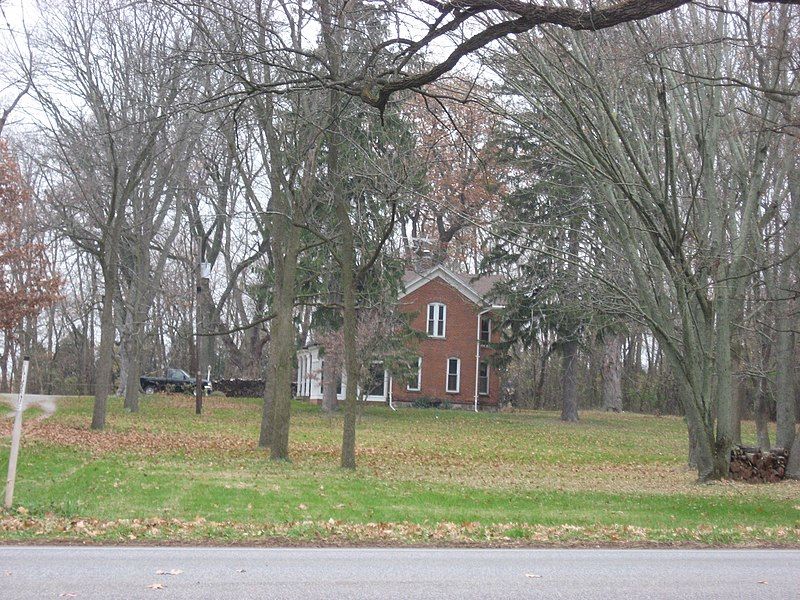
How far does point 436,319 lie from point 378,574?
4368 cm

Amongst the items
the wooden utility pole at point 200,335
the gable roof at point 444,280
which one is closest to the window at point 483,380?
Result: the gable roof at point 444,280

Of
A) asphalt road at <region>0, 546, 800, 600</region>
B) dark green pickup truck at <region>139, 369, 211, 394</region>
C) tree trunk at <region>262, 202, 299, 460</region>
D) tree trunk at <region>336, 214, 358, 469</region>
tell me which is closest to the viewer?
asphalt road at <region>0, 546, 800, 600</region>

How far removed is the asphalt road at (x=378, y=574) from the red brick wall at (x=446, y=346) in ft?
135

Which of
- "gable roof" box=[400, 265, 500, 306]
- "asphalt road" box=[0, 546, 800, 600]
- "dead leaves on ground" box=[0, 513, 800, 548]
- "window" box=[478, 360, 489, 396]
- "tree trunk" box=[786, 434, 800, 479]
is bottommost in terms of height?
"dead leaves on ground" box=[0, 513, 800, 548]

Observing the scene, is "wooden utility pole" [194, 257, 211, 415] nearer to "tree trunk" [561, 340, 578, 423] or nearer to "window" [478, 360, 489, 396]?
"window" [478, 360, 489, 396]

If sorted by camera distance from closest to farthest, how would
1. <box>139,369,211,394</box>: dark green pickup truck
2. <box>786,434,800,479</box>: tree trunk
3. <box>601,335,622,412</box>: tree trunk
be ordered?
<box>786,434,800,479</box>: tree trunk
<box>601,335,622,412</box>: tree trunk
<box>139,369,211,394</box>: dark green pickup truck

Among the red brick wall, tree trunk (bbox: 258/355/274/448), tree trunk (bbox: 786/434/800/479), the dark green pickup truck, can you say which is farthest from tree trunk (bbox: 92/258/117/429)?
the dark green pickup truck

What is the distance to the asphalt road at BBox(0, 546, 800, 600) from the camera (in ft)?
24.7

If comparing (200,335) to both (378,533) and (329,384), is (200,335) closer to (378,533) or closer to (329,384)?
(378,533)

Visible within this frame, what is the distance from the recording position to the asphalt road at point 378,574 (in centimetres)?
752

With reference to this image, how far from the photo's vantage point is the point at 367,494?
15.1 meters

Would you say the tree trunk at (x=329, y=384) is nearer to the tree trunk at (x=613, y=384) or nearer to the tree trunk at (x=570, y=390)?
the tree trunk at (x=570, y=390)

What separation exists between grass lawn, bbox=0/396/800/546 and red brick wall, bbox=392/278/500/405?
20.1 meters

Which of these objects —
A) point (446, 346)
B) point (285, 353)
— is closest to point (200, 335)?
point (285, 353)
